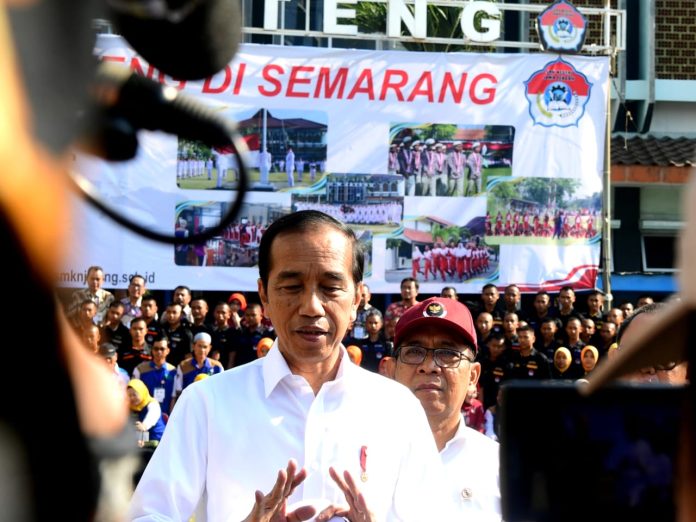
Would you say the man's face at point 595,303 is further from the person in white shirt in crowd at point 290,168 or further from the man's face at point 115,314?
the man's face at point 115,314

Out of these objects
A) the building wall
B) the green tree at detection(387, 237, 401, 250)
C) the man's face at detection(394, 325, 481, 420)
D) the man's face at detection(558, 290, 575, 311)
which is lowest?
the man's face at detection(394, 325, 481, 420)

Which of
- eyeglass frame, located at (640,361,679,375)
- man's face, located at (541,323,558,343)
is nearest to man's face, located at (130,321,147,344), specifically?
man's face, located at (541,323,558,343)

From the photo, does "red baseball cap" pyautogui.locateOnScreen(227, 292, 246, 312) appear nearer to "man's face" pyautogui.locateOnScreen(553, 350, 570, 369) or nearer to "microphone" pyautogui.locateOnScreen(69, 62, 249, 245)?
"man's face" pyautogui.locateOnScreen(553, 350, 570, 369)

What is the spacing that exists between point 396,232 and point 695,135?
25.1 ft

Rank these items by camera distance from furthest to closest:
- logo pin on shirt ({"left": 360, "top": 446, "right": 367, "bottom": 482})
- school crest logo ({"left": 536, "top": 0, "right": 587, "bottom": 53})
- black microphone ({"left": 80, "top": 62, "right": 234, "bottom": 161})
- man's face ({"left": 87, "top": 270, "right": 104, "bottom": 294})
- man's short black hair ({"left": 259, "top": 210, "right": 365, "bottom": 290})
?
school crest logo ({"left": 536, "top": 0, "right": 587, "bottom": 53}) < man's short black hair ({"left": 259, "top": 210, "right": 365, "bottom": 290}) < logo pin on shirt ({"left": 360, "top": 446, "right": 367, "bottom": 482}) < man's face ({"left": 87, "top": 270, "right": 104, "bottom": 294}) < black microphone ({"left": 80, "top": 62, "right": 234, "bottom": 161})

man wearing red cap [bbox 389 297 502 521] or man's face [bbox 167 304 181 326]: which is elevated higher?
man's face [bbox 167 304 181 326]

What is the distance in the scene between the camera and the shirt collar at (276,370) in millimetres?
2756

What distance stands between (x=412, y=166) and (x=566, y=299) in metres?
2.01

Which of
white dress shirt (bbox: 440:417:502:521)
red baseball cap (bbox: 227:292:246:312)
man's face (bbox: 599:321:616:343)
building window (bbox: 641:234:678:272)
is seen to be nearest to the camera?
white dress shirt (bbox: 440:417:502:521)

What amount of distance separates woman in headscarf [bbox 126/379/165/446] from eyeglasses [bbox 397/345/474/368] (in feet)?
12.5

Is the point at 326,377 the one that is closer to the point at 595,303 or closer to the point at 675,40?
the point at 595,303

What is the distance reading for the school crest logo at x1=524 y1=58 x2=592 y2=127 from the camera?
35.6 ft

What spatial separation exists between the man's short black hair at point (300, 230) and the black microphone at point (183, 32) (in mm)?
1911

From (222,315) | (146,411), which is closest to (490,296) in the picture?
(222,315)
